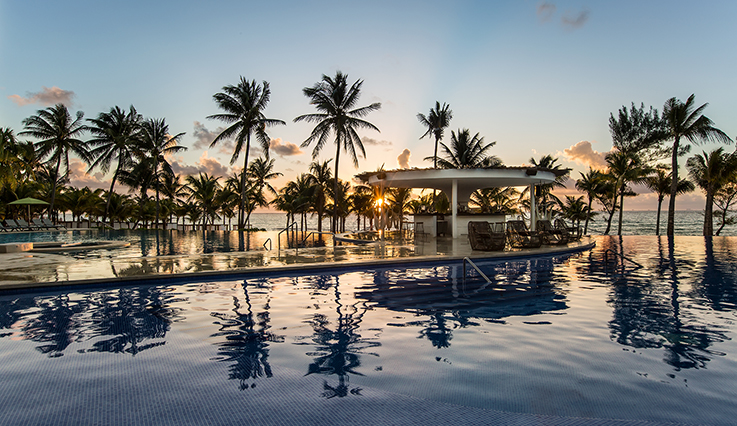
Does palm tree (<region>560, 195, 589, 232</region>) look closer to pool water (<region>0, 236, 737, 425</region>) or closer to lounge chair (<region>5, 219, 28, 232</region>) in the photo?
pool water (<region>0, 236, 737, 425</region>)

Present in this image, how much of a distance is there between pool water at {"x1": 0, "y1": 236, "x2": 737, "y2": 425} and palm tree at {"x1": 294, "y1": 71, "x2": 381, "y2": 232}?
20.8 m

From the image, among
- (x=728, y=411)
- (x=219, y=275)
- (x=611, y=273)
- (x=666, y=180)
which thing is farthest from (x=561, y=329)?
(x=666, y=180)

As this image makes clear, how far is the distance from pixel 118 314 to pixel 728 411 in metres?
6.29

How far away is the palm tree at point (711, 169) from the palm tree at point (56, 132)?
47869 millimetres

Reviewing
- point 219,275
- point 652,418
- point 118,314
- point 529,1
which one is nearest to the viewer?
point 652,418

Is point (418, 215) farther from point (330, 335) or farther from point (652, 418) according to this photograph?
point (652, 418)

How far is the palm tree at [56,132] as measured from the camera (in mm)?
32156

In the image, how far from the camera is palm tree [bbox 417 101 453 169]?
30.4m

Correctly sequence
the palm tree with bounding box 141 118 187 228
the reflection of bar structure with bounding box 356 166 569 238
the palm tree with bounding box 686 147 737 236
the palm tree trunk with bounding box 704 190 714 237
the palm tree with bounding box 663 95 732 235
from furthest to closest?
1. the palm tree with bounding box 141 118 187 228
2. the palm tree trunk with bounding box 704 190 714 237
3. the palm tree with bounding box 686 147 737 236
4. the palm tree with bounding box 663 95 732 235
5. the reflection of bar structure with bounding box 356 166 569 238

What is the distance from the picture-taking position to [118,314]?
5.23 meters

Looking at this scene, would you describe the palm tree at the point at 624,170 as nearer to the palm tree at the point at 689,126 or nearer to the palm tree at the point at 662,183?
the palm tree at the point at 662,183

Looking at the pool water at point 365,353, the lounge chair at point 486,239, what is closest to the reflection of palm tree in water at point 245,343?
the pool water at point 365,353

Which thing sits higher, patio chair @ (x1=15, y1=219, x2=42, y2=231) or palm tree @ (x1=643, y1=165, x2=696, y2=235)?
palm tree @ (x1=643, y1=165, x2=696, y2=235)

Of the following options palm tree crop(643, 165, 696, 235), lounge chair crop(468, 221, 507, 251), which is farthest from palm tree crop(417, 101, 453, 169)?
lounge chair crop(468, 221, 507, 251)
